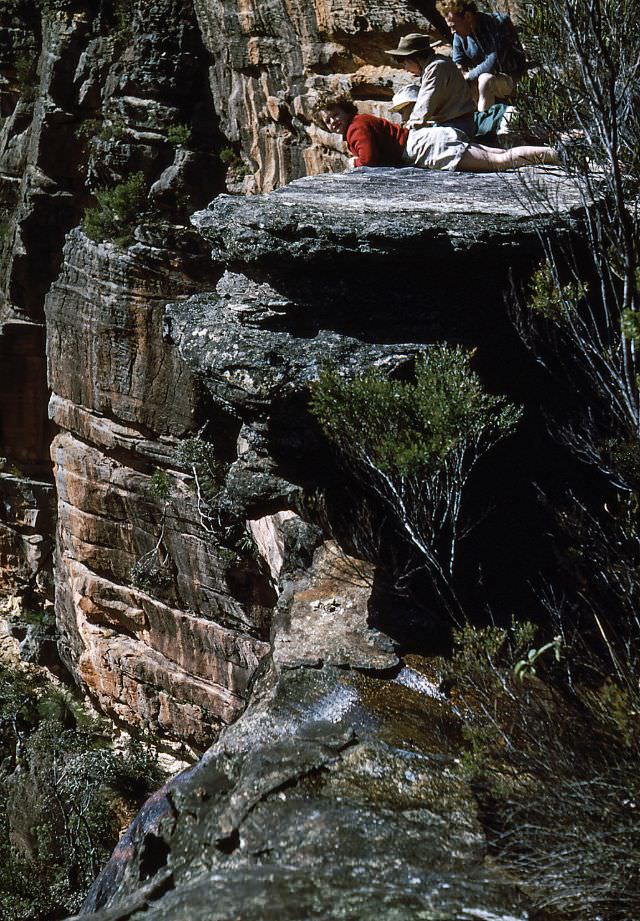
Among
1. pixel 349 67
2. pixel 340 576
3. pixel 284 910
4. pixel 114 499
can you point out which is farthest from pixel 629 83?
pixel 114 499

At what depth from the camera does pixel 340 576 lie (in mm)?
8109

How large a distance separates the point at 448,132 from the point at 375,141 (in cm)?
79

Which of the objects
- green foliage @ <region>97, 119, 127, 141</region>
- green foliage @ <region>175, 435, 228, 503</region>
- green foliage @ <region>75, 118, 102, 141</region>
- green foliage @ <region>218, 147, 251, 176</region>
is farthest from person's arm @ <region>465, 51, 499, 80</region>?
green foliage @ <region>75, 118, 102, 141</region>

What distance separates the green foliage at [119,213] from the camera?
14.2 meters

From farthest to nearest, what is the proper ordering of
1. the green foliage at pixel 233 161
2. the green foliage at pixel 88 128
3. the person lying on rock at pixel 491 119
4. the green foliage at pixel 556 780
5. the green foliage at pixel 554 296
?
the green foliage at pixel 88 128, the green foliage at pixel 233 161, the person lying on rock at pixel 491 119, the green foliage at pixel 554 296, the green foliage at pixel 556 780

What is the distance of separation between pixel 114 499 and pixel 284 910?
11.5m

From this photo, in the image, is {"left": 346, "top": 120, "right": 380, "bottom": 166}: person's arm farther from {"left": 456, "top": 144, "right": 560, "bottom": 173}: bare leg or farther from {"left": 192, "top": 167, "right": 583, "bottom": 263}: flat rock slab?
{"left": 456, "top": 144, "right": 560, "bottom": 173}: bare leg

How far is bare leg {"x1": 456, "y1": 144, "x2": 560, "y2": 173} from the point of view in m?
7.65

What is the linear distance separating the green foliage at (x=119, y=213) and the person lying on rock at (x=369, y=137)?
21.6ft

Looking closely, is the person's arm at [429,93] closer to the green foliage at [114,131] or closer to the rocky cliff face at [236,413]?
the rocky cliff face at [236,413]

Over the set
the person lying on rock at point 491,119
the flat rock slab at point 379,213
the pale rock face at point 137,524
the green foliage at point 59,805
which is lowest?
the green foliage at point 59,805

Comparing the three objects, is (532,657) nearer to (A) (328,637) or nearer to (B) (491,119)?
(A) (328,637)

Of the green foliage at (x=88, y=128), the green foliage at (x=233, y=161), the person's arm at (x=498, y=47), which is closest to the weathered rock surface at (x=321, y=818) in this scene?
the person's arm at (x=498, y=47)

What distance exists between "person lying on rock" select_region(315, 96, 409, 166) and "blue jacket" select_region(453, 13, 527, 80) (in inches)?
35.0
